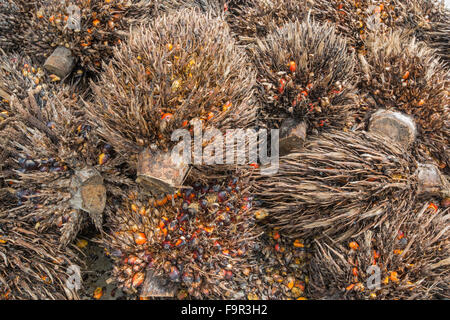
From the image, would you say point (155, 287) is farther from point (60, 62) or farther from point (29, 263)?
point (60, 62)

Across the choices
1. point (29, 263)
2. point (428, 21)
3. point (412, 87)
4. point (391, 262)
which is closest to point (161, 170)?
point (29, 263)

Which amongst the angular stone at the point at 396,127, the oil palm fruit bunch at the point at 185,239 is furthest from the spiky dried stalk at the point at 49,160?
the angular stone at the point at 396,127

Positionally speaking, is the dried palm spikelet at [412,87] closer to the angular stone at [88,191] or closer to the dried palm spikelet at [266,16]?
the dried palm spikelet at [266,16]

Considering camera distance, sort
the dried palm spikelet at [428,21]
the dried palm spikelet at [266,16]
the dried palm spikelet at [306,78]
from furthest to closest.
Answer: the dried palm spikelet at [428,21]
the dried palm spikelet at [266,16]
the dried palm spikelet at [306,78]

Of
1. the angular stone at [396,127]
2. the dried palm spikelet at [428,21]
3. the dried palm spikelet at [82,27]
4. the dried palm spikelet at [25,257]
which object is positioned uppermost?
the dried palm spikelet at [82,27]
